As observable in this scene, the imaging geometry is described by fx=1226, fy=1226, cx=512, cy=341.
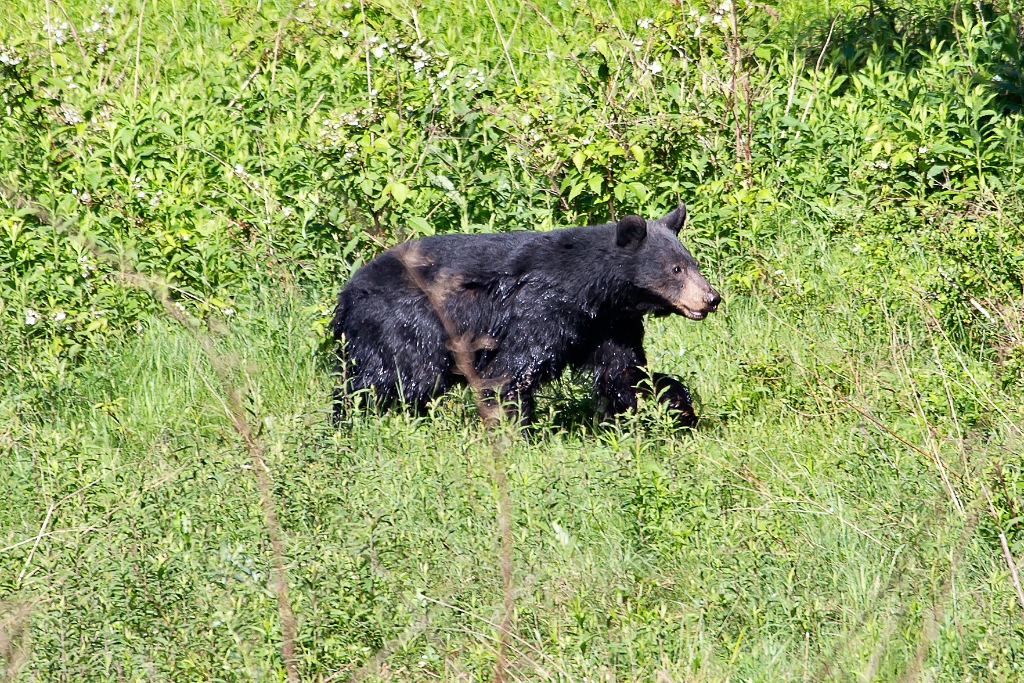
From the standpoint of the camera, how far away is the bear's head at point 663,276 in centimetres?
602

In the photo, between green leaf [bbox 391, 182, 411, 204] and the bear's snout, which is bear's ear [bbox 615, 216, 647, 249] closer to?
the bear's snout

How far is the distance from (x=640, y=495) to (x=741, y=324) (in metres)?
2.56

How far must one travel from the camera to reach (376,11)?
908cm

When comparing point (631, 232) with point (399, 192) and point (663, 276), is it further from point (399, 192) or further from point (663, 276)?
point (399, 192)

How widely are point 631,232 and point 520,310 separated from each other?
0.67 m

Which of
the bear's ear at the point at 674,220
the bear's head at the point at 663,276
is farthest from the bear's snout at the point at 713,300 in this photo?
the bear's ear at the point at 674,220

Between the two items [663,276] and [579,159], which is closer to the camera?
[663,276]

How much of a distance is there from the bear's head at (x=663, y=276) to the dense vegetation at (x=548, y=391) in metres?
0.49

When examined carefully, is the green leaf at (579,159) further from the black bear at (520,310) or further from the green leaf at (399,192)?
the black bear at (520,310)

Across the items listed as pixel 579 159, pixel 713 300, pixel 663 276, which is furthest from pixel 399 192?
pixel 713 300

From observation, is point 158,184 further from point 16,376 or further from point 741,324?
point 741,324

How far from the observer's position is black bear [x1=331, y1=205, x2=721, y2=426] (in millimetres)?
5953

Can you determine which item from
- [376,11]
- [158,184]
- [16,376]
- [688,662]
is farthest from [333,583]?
[376,11]

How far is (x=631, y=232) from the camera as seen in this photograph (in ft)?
19.9
